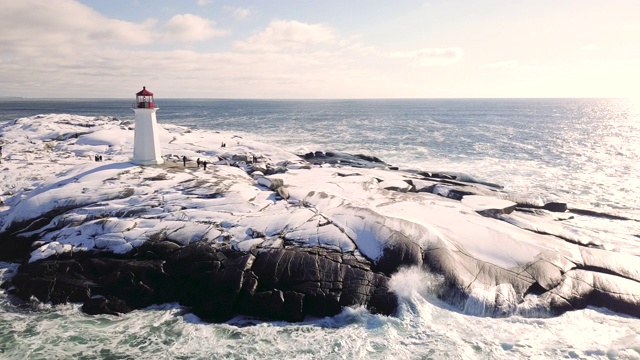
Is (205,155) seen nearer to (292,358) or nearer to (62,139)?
(62,139)

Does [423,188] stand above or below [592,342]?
above

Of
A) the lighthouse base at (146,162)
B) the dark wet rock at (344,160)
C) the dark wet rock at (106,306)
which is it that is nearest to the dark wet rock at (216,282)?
the dark wet rock at (106,306)

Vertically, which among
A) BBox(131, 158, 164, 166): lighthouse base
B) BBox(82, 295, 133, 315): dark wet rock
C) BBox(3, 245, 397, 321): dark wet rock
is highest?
BBox(131, 158, 164, 166): lighthouse base

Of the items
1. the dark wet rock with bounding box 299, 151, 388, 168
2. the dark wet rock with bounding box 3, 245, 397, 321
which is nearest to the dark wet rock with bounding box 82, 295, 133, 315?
the dark wet rock with bounding box 3, 245, 397, 321

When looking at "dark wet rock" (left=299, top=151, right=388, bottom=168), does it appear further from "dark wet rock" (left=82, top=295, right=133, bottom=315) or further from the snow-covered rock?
"dark wet rock" (left=82, top=295, right=133, bottom=315)

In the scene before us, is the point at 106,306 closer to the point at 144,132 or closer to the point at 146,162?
the point at 146,162

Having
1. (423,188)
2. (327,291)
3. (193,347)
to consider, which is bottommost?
(193,347)

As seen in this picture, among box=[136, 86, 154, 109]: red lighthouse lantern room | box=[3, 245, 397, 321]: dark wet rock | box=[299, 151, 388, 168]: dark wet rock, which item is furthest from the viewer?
box=[299, 151, 388, 168]: dark wet rock

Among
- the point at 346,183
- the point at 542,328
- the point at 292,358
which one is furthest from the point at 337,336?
the point at 346,183
